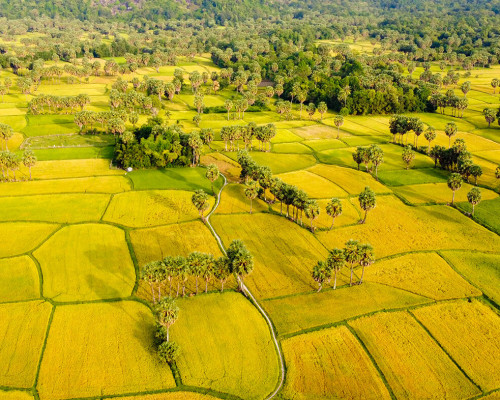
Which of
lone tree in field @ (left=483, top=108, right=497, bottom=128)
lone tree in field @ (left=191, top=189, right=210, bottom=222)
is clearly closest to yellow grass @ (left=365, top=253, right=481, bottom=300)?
lone tree in field @ (left=191, top=189, right=210, bottom=222)

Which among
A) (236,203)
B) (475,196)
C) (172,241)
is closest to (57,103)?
(236,203)

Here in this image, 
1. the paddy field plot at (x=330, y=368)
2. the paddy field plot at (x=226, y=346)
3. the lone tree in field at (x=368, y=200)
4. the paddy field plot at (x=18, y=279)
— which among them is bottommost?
the paddy field plot at (x=18, y=279)

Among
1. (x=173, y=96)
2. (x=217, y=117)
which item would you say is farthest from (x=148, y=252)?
(x=173, y=96)

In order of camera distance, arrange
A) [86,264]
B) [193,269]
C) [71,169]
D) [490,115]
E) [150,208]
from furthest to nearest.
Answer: [490,115] → [71,169] → [150,208] → [86,264] → [193,269]

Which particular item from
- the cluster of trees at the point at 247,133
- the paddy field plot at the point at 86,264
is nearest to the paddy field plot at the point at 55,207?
the paddy field plot at the point at 86,264

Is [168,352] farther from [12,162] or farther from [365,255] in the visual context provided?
[12,162]

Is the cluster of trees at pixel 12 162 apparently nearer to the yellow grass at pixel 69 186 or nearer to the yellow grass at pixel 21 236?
the yellow grass at pixel 69 186
